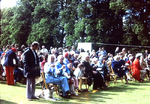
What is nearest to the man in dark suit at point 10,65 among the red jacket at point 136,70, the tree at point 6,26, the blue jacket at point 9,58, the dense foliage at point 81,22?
the blue jacket at point 9,58

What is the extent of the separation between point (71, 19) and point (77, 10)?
147 cm

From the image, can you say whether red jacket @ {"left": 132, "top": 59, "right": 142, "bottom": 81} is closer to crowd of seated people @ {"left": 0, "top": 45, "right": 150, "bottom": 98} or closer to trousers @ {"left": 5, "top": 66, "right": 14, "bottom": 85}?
crowd of seated people @ {"left": 0, "top": 45, "right": 150, "bottom": 98}

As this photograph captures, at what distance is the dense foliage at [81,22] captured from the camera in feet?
68.4

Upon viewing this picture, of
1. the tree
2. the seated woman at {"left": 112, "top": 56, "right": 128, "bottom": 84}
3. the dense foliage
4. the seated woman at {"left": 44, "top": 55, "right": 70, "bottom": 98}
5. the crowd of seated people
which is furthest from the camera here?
the tree

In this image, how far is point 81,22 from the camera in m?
23.2

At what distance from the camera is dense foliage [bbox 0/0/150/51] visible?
2084 cm

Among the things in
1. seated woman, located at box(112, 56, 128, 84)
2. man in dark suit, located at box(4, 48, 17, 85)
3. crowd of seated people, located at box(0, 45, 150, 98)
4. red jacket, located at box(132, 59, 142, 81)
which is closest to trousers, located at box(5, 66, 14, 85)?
man in dark suit, located at box(4, 48, 17, 85)

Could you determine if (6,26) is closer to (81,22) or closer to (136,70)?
(81,22)

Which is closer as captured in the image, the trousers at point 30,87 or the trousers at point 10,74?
the trousers at point 30,87

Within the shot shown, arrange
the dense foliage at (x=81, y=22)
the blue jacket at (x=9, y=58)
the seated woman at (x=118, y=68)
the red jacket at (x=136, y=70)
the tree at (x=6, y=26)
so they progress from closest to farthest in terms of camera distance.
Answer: the blue jacket at (x=9, y=58) → the seated woman at (x=118, y=68) → the red jacket at (x=136, y=70) → the dense foliage at (x=81, y=22) → the tree at (x=6, y=26)

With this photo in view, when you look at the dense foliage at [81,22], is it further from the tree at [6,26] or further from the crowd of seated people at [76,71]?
the crowd of seated people at [76,71]

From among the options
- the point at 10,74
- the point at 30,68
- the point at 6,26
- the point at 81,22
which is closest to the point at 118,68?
the point at 10,74

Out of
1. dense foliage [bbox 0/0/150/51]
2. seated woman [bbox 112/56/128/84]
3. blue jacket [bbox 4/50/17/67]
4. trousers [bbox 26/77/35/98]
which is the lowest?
trousers [bbox 26/77/35/98]

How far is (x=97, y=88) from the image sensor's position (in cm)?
891
